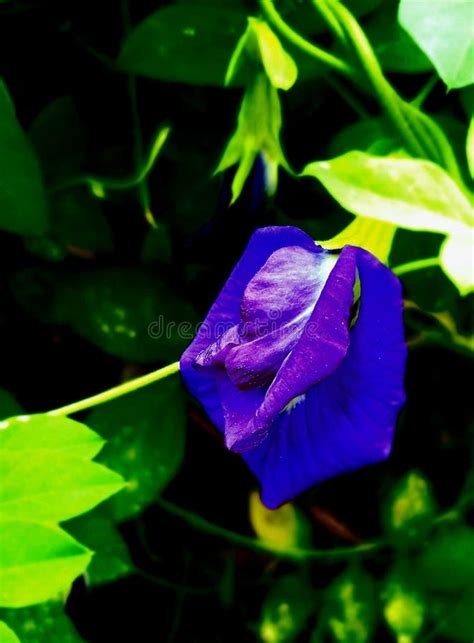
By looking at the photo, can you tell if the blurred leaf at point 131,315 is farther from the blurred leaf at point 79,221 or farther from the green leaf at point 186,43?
the green leaf at point 186,43

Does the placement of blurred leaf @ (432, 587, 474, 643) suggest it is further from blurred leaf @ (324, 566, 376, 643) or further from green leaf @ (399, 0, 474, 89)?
green leaf @ (399, 0, 474, 89)

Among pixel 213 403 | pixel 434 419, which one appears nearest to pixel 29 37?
pixel 213 403

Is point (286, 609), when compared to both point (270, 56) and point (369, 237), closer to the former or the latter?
point (369, 237)

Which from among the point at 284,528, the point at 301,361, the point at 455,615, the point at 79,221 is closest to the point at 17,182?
the point at 79,221

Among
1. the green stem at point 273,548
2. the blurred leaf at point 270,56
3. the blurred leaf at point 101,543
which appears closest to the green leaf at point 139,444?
the blurred leaf at point 101,543

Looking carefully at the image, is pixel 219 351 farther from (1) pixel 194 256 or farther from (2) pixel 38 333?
(2) pixel 38 333
